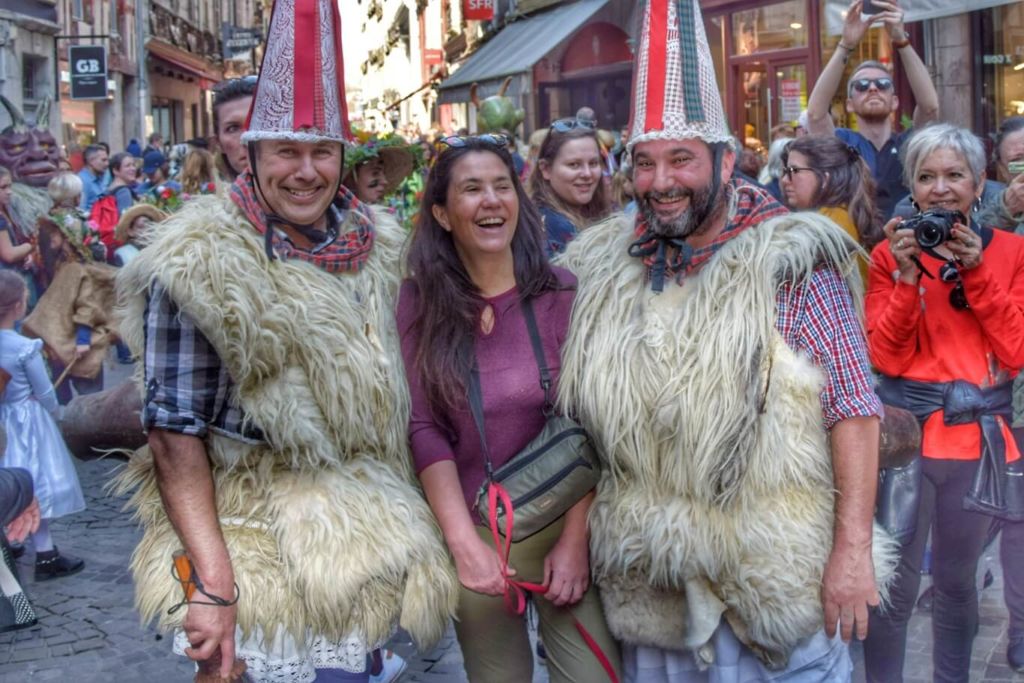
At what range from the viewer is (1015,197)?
15.4 feet

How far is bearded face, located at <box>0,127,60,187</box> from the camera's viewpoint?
8.48m

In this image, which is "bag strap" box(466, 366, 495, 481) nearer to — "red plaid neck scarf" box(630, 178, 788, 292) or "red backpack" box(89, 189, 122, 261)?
"red plaid neck scarf" box(630, 178, 788, 292)

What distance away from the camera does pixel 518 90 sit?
16.3 metres

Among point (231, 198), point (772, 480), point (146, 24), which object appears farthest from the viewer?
point (146, 24)

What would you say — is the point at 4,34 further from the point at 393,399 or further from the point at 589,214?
the point at 393,399

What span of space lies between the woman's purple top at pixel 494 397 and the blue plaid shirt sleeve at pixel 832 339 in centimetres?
60

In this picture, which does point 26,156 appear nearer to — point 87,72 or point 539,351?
point 539,351

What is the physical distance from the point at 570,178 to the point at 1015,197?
188 centimetres

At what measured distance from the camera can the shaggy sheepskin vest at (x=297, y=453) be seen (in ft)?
8.77

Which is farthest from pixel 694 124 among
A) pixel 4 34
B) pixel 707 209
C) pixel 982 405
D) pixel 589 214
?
pixel 4 34

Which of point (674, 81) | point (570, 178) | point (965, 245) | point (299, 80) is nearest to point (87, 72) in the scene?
point (570, 178)

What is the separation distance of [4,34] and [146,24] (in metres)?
13.0

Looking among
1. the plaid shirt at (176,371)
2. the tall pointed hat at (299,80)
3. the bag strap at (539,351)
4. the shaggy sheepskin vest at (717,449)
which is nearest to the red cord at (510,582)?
the shaggy sheepskin vest at (717,449)

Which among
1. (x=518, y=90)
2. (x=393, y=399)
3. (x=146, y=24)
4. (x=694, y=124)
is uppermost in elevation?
(x=146, y=24)
